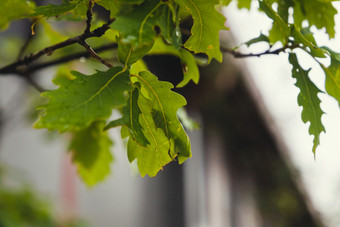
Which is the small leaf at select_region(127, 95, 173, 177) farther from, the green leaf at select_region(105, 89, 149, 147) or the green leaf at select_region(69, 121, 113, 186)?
the green leaf at select_region(69, 121, 113, 186)

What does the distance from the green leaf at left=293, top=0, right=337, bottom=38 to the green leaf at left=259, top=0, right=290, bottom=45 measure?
0.09 metres

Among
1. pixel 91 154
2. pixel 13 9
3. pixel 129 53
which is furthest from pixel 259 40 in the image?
pixel 91 154

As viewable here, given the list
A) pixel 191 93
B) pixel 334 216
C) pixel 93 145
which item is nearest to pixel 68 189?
pixel 191 93

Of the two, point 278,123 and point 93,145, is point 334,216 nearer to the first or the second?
point 278,123

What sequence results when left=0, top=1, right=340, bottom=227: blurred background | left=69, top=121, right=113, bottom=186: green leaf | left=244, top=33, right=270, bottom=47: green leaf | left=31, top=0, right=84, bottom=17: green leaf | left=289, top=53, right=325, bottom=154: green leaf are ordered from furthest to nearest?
left=0, top=1, right=340, bottom=227: blurred background, left=69, top=121, right=113, bottom=186: green leaf, left=244, top=33, right=270, bottom=47: green leaf, left=289, top=53, right=325, bottom=154: green leaf, left=31, top=0, right=84, bottom=17: green leaf

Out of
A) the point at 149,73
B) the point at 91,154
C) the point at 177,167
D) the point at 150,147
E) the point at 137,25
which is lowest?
the point at 177,167

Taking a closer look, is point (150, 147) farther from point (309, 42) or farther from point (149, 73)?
point (309, 42)

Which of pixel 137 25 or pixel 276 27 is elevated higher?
pixel 137 25

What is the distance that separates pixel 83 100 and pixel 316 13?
594 mm

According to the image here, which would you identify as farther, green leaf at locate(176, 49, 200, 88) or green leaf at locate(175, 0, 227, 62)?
green leaf at locate(176, 49, 200, 88)

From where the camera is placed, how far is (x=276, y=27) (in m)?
0.79

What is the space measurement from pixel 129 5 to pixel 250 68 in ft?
10.2

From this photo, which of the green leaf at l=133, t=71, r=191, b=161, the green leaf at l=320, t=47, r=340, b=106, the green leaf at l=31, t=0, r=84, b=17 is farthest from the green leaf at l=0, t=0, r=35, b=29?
the green leaf at l=320, t=47, r=340, b=106

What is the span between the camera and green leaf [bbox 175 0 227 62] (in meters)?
0.69
